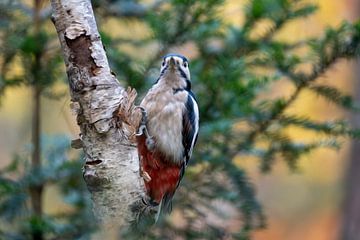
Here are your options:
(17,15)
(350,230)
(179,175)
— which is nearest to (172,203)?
(179,175)

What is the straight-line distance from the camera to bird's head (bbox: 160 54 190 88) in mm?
3158

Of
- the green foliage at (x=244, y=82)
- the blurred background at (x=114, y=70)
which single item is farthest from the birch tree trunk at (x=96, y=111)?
the green foliage at (x=244, y=82)

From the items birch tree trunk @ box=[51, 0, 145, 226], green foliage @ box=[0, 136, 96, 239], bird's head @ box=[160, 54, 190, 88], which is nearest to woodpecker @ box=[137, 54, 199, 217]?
bird's head @ box=[160, 54, 190, 88]

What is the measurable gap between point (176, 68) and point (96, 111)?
0.99 meters

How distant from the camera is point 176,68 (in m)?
3.17

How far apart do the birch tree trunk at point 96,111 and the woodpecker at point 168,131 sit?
90 cm

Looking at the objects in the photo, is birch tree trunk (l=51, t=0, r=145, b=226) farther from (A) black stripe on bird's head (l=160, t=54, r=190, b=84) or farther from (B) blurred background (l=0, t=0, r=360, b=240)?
(A) black stripe on bird's head (l=160, t=54, r=190, b=84)

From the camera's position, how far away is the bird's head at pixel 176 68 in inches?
124

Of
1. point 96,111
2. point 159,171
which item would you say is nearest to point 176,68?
point 159,171

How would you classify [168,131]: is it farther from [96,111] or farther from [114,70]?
[96,111]

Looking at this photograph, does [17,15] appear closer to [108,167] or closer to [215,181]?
[215,181]

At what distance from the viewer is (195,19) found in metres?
3.09

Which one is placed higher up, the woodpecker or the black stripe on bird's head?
the black stripe on bird's head

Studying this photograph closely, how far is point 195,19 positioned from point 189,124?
0.43 metres
